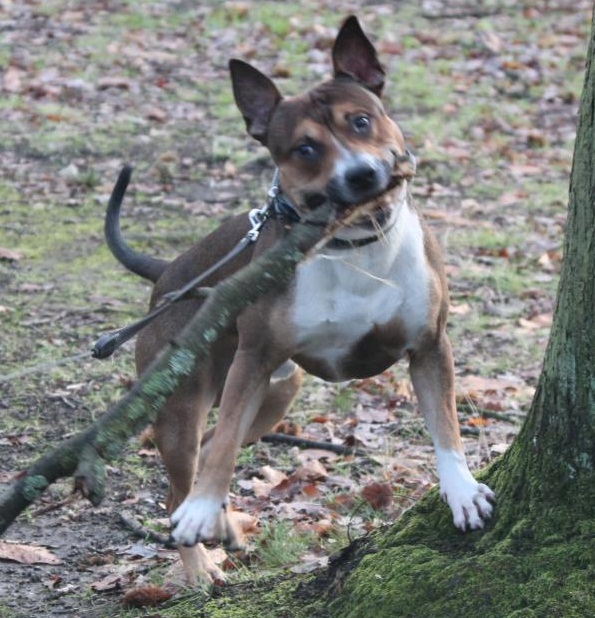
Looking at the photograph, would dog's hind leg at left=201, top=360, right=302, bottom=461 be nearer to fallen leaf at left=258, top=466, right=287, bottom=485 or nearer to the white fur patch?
fallen leaf at left=258, top=466, right=287, bottom=485

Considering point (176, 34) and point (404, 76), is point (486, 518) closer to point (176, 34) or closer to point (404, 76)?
point (404, 76)

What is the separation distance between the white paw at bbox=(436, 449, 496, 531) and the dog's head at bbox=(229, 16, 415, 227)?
849 millimetres

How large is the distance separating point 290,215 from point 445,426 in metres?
0.89

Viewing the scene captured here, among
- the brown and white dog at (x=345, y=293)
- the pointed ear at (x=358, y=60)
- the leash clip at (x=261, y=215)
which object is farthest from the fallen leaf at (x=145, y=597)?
the pointed ear at (x=358, y=60)

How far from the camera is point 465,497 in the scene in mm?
3762

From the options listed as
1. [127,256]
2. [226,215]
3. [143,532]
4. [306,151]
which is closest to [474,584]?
[306,151]

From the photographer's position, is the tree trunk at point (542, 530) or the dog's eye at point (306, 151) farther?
the dog's eye at point (306, 151)

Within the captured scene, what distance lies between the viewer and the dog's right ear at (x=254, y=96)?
4.54 metres

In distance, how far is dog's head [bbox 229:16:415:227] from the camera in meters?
4.05

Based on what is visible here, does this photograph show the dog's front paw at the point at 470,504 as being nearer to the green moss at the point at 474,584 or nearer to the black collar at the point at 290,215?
the green moss at the point at 474,584

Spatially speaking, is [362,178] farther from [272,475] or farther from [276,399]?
[272,475]

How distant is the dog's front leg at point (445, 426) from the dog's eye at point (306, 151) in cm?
76

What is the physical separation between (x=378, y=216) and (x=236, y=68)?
2.84ft

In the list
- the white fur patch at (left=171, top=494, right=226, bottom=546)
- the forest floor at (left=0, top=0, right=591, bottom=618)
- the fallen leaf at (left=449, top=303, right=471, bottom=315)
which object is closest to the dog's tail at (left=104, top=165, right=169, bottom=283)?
the forest floor at (left=0, top=0, right=591, bottom=618)
